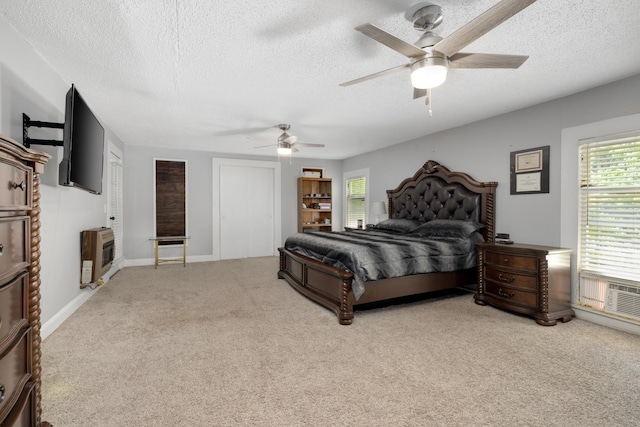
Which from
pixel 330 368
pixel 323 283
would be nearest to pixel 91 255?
pixel 323 283

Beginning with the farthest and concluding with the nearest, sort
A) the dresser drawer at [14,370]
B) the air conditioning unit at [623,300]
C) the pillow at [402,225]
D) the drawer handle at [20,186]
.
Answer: the pillow at [402,225]
the air conditioning unit at [623,300]
the drawer handle at [20,186]
the dresser drawer at [14,370]

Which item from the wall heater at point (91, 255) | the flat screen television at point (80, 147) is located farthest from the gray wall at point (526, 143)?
the wall heater at point (91, 255)

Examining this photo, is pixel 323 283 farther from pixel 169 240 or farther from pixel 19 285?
pixel 169 240

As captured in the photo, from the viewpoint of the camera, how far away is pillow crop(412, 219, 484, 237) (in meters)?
3.94

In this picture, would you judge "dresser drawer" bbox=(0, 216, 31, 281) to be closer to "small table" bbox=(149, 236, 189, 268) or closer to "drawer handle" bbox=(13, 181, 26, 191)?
"drawer handle" bbox=(13, 181, 26, 191)

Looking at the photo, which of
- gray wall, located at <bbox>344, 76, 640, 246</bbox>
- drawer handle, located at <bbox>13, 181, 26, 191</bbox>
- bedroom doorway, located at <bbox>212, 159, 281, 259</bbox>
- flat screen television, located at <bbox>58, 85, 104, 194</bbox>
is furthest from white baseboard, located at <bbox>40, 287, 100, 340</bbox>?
gray wall, located at <bbox>344, 76, 640, 246</bbox>

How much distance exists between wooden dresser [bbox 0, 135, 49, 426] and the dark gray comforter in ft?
7.54

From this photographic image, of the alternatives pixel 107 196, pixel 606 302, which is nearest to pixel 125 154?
pixel 107 196

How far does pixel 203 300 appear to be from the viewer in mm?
3730

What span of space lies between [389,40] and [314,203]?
19.2 ft

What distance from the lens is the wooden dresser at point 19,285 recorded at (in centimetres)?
113

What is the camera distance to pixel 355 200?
287 inches

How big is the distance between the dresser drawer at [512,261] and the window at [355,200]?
350cm

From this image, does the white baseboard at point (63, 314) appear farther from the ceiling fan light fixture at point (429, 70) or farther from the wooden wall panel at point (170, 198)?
the ceiling fan light fixture at point (429, 70)
